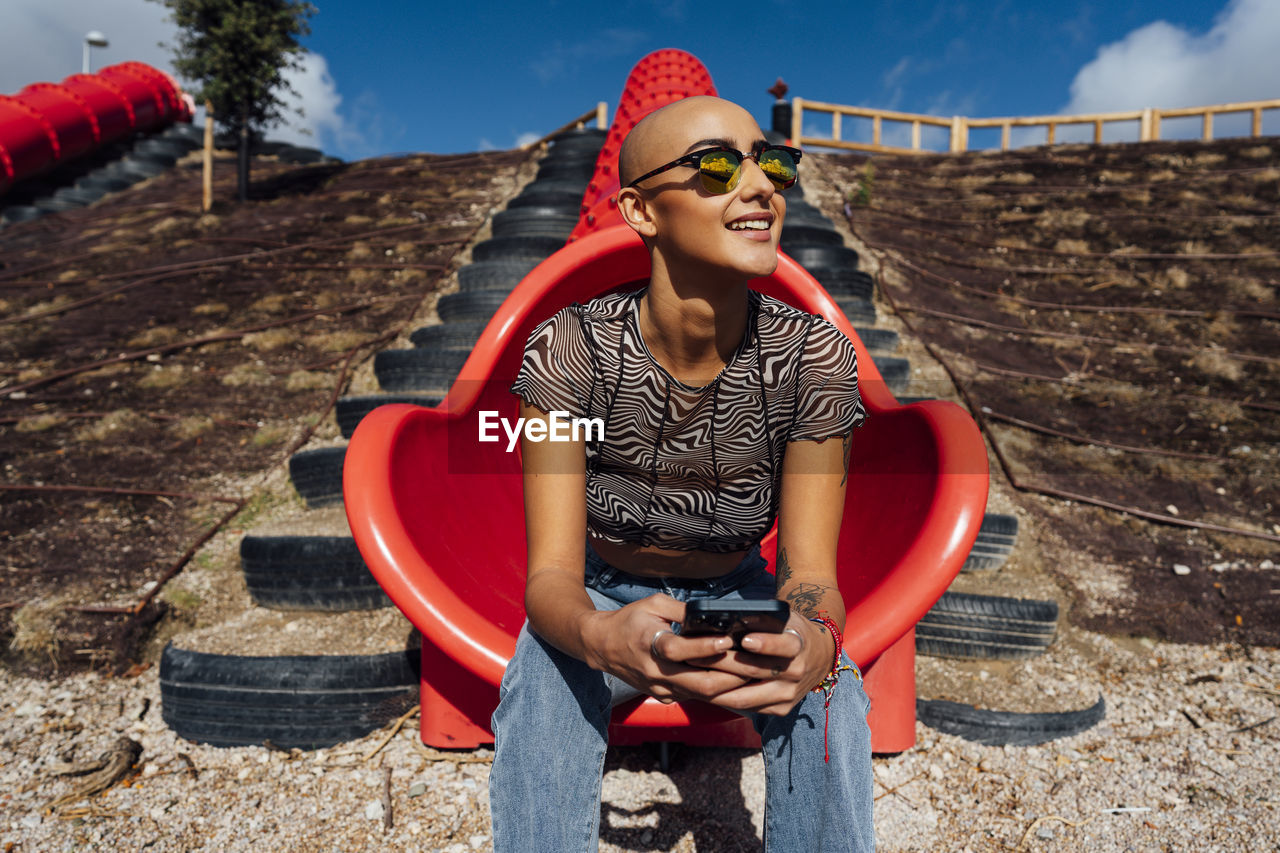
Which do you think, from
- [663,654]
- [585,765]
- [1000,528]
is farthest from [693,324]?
[1000,528]

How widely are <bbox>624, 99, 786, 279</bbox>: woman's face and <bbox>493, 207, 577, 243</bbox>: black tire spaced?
11.2 feet

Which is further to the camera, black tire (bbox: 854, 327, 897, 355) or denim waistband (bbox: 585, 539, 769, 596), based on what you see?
black tire (bbox: 854, 327, 897, 355)

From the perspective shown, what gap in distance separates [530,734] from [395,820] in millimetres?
749

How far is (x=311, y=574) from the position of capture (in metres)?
2.08

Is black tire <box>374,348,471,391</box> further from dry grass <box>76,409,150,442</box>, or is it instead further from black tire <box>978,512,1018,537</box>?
black tire <box>978,512,1018,537</box>

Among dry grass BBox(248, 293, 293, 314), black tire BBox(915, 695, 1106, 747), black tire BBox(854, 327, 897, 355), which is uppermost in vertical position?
dry grass BBox(248, 293, 293, 314)

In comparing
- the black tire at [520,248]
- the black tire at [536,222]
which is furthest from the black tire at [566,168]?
the black tire at [520,248]

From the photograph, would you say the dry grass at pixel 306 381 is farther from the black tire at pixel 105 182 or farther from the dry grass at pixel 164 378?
the black tire at pixel 105 182

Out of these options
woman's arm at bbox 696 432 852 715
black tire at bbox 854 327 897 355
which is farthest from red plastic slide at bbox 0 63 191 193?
woman's arm at bbox 696 432 852 715

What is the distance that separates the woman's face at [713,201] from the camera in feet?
3.14

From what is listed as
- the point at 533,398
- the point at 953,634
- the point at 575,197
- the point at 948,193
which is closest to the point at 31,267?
the point at 575,197

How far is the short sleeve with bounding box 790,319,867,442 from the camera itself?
3.58 feet

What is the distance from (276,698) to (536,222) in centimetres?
356

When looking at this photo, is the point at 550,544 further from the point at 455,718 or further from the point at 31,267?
the point at 31,267
